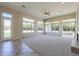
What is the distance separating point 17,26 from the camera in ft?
11.3

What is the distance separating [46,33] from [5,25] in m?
1.28

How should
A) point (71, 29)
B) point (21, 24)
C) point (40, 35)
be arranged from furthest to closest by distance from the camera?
point (40, 35) → point (21, 24) → point (71, 29)

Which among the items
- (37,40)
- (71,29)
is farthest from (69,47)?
(37,40)

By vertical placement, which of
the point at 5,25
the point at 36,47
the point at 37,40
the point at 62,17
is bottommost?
the point at 36,47

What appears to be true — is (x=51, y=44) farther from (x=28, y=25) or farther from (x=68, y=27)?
A: (x=28, y=25)

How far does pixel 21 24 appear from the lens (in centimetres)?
341

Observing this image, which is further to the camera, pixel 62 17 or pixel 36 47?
pixel 36 47

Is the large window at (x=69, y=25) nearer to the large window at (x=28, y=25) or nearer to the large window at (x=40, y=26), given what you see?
the large window at (x=40, y=26)

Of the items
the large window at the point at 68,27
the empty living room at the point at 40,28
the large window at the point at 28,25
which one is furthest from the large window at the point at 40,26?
the large window at the point at 68,27

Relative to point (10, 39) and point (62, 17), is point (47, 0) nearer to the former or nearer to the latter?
point (62, 17)

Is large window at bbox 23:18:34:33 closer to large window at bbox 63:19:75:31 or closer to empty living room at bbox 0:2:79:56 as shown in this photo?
empty living room at bbox 0:2:79:56

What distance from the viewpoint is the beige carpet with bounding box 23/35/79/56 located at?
334 centimetres

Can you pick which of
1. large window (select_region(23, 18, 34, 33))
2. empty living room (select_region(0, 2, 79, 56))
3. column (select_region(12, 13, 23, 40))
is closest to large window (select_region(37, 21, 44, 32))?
empty living room (select_region(0, 2, 79, 56))

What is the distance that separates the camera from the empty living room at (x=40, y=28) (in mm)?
3193
